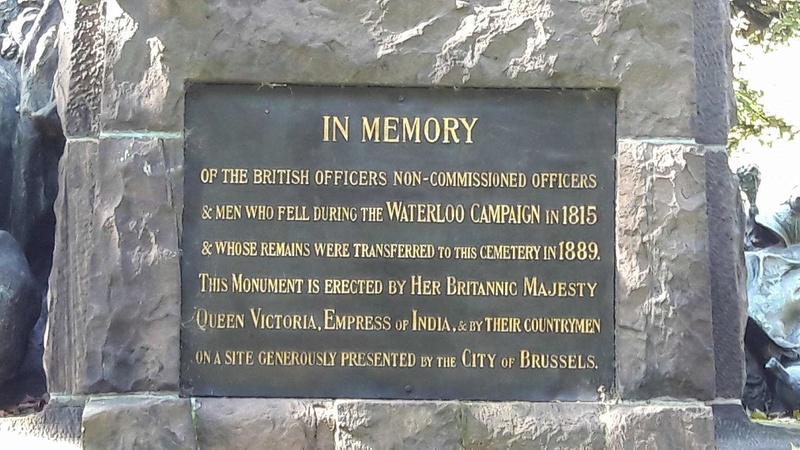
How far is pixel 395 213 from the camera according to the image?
3127 millimetres

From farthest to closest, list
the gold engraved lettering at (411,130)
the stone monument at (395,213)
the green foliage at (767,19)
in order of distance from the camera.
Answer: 1. the green foliage at (767,19)
2. the gold engraved lettering at (411,130)
3. the stone monument at (395,213)

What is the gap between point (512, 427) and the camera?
3.02 meters

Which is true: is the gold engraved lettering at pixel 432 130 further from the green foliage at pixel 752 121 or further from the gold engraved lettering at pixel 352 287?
the green foliage at pixel 752 121

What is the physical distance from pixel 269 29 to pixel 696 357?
161 cm

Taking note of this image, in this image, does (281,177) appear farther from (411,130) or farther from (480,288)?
(480,288)

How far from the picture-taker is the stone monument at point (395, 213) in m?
3.04

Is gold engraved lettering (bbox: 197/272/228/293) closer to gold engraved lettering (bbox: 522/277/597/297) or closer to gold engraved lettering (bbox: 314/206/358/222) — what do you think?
gold engraved lettering (bbox: 314/206/358/222)

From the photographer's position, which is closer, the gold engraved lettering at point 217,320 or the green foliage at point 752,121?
the gold engraved lettering at point 217,320

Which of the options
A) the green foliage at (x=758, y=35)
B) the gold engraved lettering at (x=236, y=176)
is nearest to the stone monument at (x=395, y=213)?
the gold engraved lettering at (x=236, y=176)

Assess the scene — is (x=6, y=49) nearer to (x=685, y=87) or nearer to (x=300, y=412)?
(x=300, y=412)

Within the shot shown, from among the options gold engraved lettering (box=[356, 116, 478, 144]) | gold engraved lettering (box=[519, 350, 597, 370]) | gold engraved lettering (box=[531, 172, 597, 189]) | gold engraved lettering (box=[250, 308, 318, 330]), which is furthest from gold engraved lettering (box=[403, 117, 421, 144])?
gold engraved lettering (box=[519, 350, 597, 370])

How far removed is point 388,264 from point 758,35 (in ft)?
26.6

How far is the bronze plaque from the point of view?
122 inches

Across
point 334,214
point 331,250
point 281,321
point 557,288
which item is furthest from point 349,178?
point 557,288
